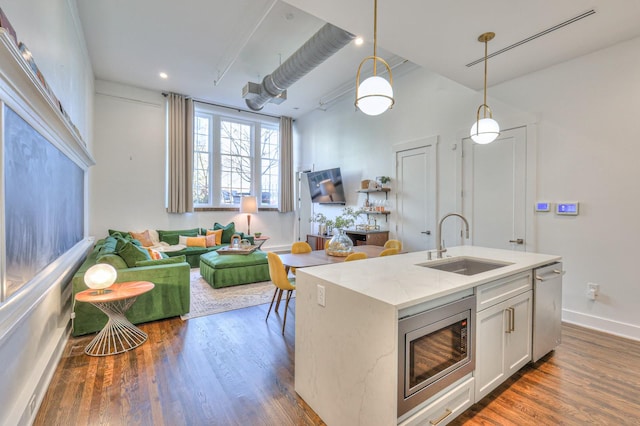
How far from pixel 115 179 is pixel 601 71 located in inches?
314

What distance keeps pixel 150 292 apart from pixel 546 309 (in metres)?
3.84

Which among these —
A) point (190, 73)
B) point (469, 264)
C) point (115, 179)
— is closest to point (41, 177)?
point (469, 264)

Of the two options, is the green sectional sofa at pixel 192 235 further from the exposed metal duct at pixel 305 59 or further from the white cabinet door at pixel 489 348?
the white cabinet door at pixel 489 348

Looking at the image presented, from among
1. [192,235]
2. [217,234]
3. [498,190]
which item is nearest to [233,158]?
[217,234]

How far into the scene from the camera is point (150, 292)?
3.25 m

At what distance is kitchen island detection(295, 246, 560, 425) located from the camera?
1381mm

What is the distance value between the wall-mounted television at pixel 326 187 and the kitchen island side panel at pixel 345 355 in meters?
4.67

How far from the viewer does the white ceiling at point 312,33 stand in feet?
7.97

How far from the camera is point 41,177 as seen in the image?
2.12m

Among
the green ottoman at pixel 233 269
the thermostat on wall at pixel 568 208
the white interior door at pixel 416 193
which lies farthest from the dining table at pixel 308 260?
the thermostat on wall at pixel 568 208

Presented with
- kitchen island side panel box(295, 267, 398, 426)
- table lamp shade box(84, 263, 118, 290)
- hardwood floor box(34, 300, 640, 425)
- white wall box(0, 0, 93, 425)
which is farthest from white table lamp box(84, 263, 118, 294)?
kitchen island side panel box(295, 267, 398, 426)

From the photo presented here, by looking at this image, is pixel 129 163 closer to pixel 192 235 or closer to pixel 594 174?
pixel 192 235

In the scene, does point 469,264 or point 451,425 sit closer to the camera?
point 451,425

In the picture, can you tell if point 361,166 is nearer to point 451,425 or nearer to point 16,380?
point 451,425
